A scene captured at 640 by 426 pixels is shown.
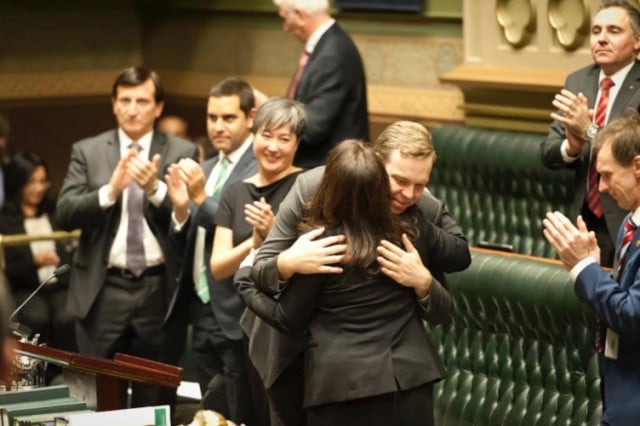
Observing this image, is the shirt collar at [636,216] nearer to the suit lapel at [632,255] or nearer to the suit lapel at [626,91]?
the suit lapel at [632,255]

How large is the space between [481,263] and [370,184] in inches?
74.0

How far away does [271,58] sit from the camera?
9766 mm

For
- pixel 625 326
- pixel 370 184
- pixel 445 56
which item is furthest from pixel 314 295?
pixel 445 56

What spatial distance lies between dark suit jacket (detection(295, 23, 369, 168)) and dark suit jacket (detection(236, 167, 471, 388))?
6.96 ft

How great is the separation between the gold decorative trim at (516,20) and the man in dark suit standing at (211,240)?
82.1 inches

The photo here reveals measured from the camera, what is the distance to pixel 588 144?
222 inches

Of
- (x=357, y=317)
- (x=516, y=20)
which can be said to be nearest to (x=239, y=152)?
(x=357, y=317)

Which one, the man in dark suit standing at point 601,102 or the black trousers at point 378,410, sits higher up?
the man in dark suit standing at point 601,102

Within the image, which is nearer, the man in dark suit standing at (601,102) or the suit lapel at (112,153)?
the man in dark suit standing at (601,102)

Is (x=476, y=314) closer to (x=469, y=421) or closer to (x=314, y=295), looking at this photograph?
(x=469, y=421)

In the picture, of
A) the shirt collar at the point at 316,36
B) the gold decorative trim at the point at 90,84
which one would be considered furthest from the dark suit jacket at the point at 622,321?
the gold decorative trim at the point at 90,84

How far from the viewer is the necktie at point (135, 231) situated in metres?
5.96

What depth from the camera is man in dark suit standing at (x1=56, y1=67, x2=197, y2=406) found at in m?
5.96

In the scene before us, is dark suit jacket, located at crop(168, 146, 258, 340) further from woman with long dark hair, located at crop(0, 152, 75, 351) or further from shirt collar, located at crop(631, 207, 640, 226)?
woman with long dark hair, located at crop(0, 152, 75, 351)
